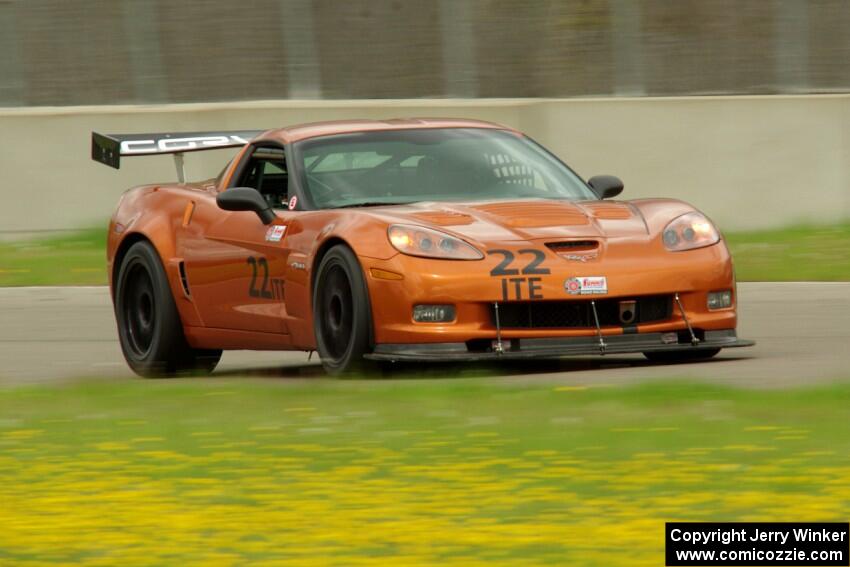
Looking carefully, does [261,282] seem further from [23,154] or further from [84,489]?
[23,154]

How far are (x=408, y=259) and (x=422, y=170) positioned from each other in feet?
4.07

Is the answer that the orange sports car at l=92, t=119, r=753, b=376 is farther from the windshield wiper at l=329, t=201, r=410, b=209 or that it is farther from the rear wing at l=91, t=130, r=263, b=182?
the rear wing at l=91, t=130, r=263, b=182

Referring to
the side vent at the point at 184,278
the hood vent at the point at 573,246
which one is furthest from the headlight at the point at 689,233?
the side vent at the point at 184,278

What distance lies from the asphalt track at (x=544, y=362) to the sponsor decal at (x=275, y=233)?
699 mm

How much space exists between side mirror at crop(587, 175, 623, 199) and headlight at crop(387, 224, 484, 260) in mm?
1615

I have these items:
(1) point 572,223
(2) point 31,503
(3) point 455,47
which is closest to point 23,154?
(3) point 455,47

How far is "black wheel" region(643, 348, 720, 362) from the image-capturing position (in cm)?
934

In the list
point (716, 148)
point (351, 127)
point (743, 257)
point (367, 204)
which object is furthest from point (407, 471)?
point (716, 148)

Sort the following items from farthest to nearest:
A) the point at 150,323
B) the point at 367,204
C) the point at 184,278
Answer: the point at 150,323
the point at 184,278
the point at 367,204

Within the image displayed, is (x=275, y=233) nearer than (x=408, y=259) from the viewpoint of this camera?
No

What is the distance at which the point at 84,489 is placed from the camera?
6.06 meters

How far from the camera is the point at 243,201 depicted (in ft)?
31.7

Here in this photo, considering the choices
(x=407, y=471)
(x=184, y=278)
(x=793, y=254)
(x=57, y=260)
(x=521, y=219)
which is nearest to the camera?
(x=407, y=471)

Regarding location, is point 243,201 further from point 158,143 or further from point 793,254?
point 793,254
